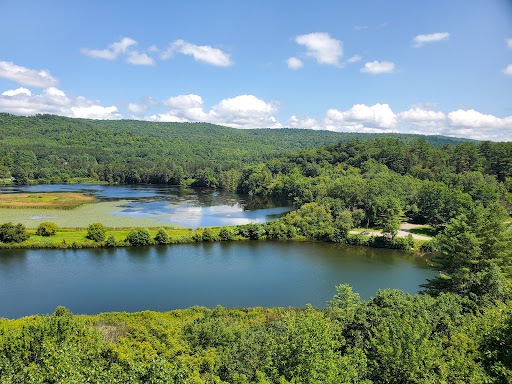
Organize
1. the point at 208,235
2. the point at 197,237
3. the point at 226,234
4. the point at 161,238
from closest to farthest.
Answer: the point at 161,238
the point at 197,237
the point at 208,235
the point at 226,234

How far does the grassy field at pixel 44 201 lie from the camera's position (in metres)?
66.1

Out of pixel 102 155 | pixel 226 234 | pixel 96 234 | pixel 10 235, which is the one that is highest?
pixel 102 155

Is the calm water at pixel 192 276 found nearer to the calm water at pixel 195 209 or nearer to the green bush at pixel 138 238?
the green bush at pixel 138 238

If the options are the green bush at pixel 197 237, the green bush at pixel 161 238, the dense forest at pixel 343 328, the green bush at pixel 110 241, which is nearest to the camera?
the dense forest at pixel 343 328

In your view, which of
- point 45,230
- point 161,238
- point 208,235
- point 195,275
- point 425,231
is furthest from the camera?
point 425,231

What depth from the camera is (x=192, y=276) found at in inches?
1332

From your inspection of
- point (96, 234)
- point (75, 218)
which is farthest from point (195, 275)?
point (75, 218)

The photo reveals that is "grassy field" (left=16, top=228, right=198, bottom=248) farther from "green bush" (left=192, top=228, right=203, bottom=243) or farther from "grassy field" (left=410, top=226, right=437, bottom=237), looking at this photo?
"grassy field" (left=410, top=226, right=437, bottom=237)

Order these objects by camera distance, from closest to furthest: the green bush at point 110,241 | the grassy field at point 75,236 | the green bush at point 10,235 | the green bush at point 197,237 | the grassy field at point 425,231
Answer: the green bush at point 10,235
the grassy field at point 75,236
the green bush at point 110,241
the green bush at point 197,237
the grassy field at point 425,231

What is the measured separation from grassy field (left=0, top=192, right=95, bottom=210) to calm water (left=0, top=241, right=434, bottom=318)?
98.8 ft

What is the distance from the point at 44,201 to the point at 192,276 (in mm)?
54002

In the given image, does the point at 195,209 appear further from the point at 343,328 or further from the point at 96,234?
the point at 343,328

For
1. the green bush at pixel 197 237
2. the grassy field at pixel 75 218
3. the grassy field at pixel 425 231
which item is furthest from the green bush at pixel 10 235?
the grassy field at pixel 425 231

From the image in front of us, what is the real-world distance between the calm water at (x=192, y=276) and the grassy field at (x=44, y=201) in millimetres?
30125
